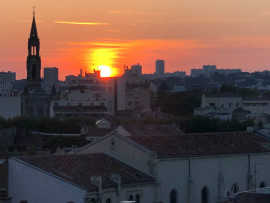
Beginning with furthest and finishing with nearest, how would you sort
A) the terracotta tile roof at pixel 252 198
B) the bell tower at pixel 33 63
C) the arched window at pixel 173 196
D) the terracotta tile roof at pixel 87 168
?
the bell tower at pixel 33 63 → the arched window at pixel 173 196 → the terracotta tile roof at pixel 87 168 → the terracotta tile roof at pixel 252 198

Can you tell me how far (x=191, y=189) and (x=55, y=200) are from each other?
846 centimetres

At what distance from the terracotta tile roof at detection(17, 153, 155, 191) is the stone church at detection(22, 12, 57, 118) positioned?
84996 millimetres

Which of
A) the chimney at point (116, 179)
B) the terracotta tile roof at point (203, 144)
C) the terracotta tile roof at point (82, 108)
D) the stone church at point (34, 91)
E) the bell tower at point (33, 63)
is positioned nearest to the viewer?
the chimney at point (116, 179)

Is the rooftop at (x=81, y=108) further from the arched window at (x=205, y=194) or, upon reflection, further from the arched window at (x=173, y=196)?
the arched window at (x=173, y=196)

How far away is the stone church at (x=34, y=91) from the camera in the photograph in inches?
5379

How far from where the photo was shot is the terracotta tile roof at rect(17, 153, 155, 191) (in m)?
39.7

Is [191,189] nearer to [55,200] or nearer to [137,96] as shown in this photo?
[55,200]

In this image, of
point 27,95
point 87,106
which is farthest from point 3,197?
point 27,95

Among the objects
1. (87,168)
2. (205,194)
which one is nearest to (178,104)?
(205,194)

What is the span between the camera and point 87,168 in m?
41.4

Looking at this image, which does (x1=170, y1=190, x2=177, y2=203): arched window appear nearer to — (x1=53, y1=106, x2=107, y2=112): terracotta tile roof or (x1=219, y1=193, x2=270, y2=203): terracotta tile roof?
(x1=219, y1=193, x2=270, y2=203): terracotta tile roof

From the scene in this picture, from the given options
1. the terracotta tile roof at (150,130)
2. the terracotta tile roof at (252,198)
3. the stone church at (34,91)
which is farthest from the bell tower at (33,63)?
the terracotta tile roof at (252,198)

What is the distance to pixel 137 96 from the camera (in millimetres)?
145750

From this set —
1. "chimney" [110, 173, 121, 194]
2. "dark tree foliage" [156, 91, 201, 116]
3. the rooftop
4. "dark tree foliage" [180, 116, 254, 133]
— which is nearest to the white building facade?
→ "chimney" [110, 173, 121, 194]
